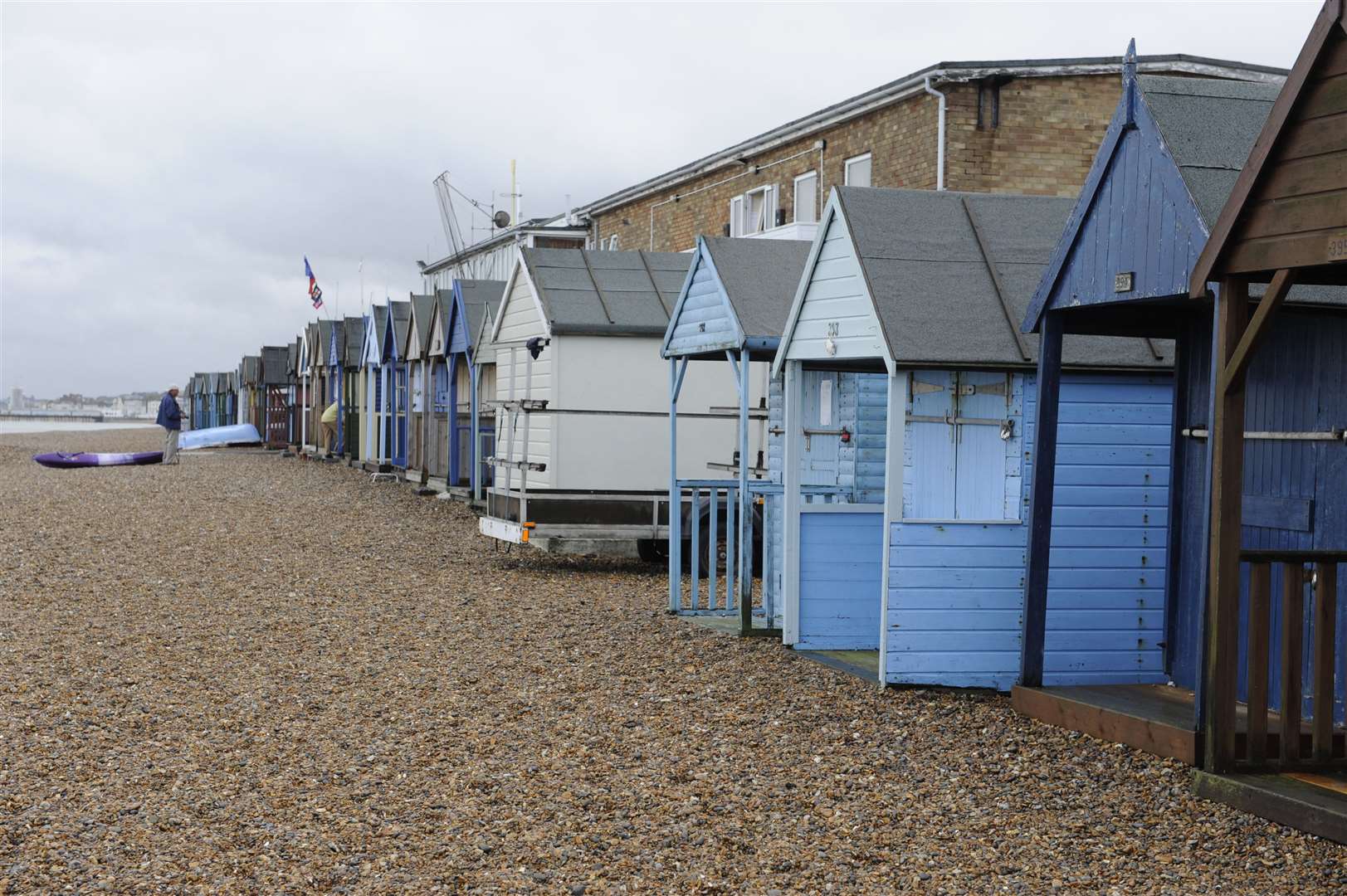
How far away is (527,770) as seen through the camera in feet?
22.8

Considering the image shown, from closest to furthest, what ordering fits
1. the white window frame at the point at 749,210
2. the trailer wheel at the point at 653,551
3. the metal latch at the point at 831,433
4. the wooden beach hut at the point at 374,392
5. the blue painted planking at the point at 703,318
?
the metal latch at the point at 831,433 < the blue painted planking at the point at 703,318 < the trailer wheel at the point at 653,551 < the white window frame at the point at 749,210 < the wooden beach hut at the point at 374,392

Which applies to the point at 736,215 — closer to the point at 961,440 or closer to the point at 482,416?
the point at 482,416

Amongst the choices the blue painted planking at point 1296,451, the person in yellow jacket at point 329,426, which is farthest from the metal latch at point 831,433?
the person in yellow jacket at point 329,426

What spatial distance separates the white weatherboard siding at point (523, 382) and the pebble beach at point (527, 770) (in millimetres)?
2681

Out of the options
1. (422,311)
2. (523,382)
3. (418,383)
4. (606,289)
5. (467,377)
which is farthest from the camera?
(418,383)

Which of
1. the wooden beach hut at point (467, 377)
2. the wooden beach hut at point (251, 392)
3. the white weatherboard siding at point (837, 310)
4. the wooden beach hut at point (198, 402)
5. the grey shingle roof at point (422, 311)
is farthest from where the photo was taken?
the wooden beach hut at point (198, 402)

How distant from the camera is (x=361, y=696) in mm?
8695

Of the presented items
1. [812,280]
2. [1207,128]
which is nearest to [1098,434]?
[1207,128]

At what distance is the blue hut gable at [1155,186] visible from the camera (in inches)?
268

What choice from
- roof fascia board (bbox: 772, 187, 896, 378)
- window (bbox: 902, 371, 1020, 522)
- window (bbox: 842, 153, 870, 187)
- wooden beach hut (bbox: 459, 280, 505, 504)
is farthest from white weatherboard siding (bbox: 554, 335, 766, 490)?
window (bbox: 842, 153, 870, 187)

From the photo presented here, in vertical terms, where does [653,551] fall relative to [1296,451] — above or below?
below

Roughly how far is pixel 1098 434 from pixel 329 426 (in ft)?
105

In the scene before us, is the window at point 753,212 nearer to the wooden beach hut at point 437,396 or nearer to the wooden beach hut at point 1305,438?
the wooden beach hut at point 437,396

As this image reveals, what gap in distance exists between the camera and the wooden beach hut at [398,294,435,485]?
25578mm
